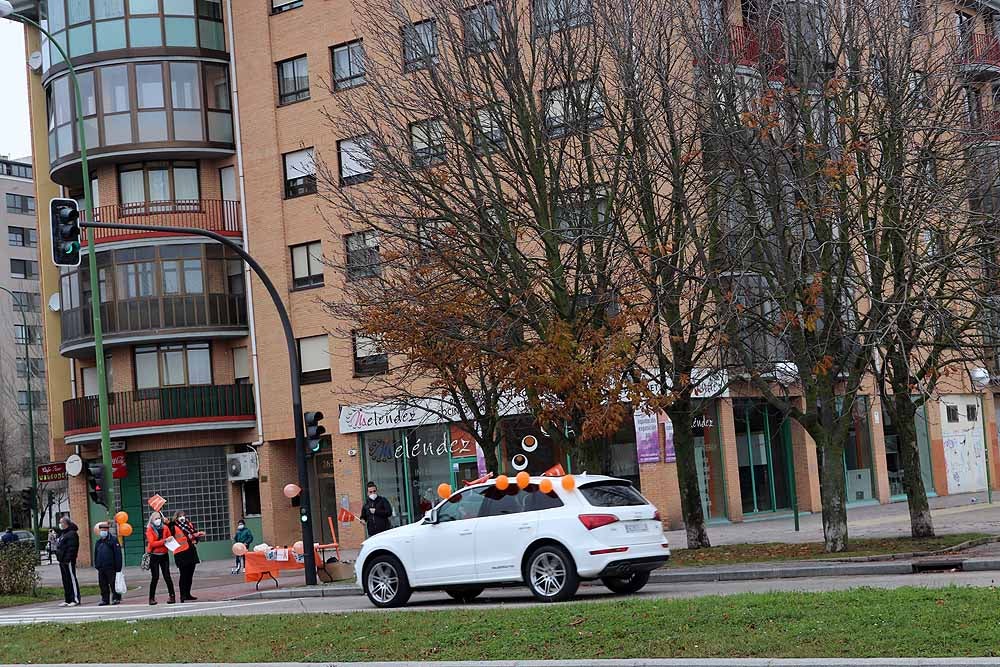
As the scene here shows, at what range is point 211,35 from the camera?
43.6 m

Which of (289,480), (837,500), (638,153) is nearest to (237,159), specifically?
(289,480)

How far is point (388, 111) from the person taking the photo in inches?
912

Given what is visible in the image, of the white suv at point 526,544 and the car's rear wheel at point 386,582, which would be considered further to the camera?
the car's rear wheel at point 386,582

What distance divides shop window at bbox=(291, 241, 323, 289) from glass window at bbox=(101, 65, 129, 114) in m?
7.15

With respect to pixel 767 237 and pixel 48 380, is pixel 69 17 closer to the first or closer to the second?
pixel 48 380

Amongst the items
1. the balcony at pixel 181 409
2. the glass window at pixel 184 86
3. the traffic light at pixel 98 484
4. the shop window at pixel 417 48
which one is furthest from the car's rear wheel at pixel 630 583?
the glass window at pixel 184 86

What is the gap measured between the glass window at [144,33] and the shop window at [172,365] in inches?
377

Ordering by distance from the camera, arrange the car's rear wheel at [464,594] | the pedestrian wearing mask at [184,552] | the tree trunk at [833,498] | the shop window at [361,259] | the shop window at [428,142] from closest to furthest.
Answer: the car's rear wheel at [464,594] < the tree trunk at [833,498] < the shop window at [428,142] < the pedestrian wearing mask at [184,552] < the shop window at [361,259]

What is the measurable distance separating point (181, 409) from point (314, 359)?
15.4 ft

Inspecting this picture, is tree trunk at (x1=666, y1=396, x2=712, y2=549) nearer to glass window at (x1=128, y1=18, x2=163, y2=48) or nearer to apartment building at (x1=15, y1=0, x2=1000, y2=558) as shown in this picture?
apartment building at (x1=15, y1=0, x2=1000, y2=558)

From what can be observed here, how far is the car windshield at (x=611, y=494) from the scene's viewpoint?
57.3 ft

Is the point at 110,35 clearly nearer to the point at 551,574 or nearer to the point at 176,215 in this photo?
the point at 176,215

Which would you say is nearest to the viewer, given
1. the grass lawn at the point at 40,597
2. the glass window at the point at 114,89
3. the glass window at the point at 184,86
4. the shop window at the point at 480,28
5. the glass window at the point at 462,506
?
the glass window at the point at 462,506

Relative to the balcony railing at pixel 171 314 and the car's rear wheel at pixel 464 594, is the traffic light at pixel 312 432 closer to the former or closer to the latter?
the car's rear wheel at pixel 464 594
